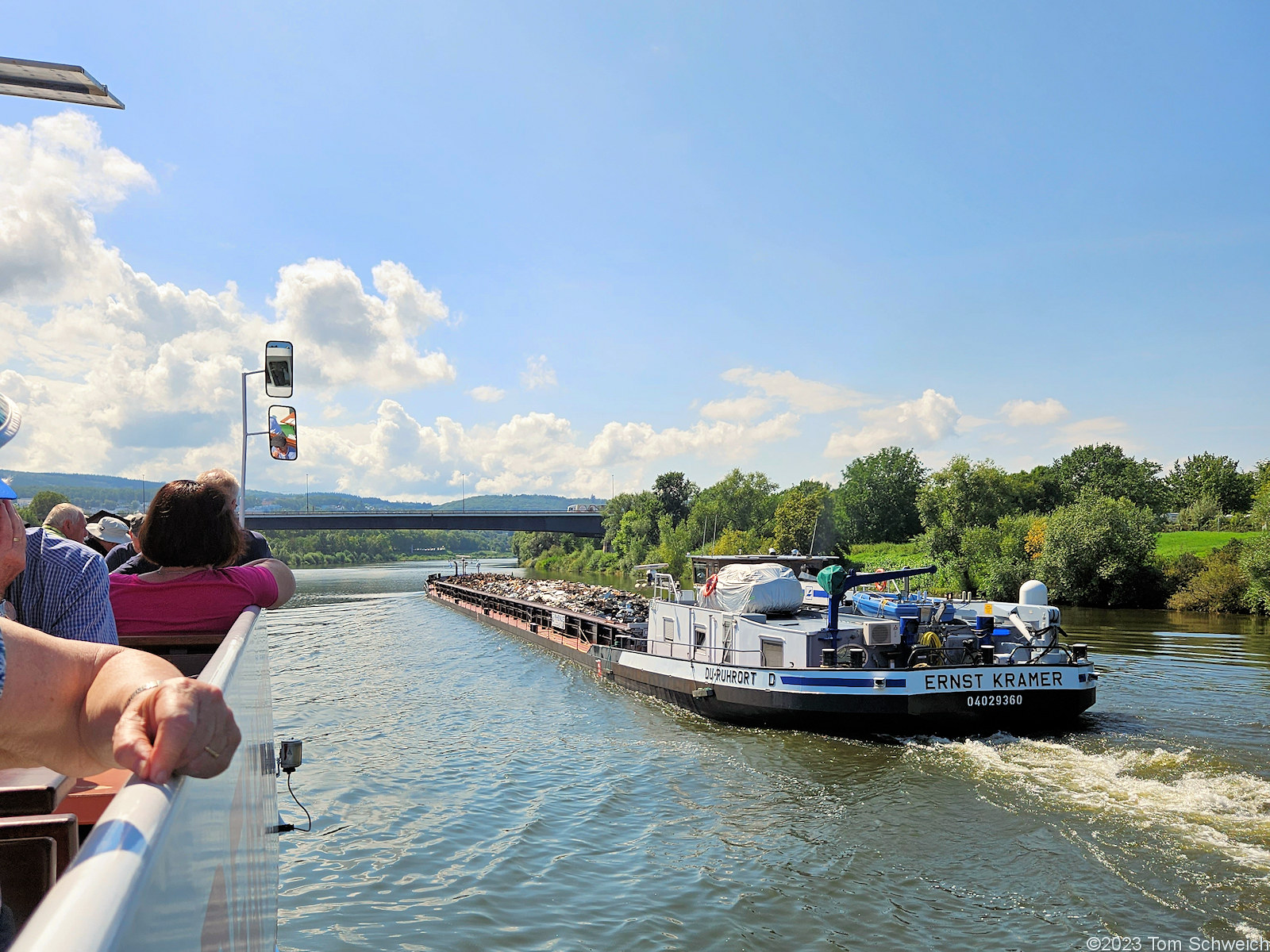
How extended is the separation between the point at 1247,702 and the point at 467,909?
55.1 feet

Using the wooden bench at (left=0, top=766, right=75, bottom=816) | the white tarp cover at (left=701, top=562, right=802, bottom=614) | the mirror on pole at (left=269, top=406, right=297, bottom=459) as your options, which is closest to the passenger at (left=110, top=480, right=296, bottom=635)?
the wooden bench at (left=0, top=766, right=75, bottom=816)

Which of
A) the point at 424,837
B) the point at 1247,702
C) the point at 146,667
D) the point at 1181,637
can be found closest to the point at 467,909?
the point at 424,837

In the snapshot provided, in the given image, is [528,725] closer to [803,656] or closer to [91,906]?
[803,656]

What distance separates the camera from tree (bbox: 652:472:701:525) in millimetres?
98312

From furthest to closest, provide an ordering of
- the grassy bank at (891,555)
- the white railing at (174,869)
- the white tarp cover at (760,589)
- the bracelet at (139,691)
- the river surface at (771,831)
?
the grassy bank at (891,555) < the white tarp cover at (760,589) < the river surface at (771,831) < the bracelet at (139,691) < the white railing at (174,869)

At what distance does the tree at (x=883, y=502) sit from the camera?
89.0 metres

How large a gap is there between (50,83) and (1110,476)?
92.9 m

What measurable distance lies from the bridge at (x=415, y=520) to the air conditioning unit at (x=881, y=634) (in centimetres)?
6108

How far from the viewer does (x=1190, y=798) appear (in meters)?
11.7

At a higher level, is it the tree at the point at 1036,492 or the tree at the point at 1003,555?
the tree at the point at 1036,492

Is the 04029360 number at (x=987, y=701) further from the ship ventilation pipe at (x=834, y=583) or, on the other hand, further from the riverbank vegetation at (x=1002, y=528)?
the riverbank vegetation at (x=1002, y=528)

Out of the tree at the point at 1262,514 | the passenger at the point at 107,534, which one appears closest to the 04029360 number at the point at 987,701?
the passenger at the point at 107,534

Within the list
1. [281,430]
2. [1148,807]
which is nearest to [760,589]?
[1148,807]

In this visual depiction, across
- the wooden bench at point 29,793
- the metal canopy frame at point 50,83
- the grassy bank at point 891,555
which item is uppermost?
the metal canopy frame at point 50,83
